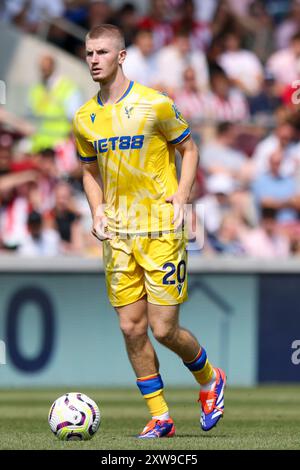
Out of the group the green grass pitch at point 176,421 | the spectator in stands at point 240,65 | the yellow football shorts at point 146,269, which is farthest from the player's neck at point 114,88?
the spectator in stands at point 240,65

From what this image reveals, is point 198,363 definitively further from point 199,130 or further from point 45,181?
point 199,130

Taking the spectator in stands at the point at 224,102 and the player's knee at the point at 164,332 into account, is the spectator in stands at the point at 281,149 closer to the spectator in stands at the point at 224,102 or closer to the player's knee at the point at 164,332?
the spectator in stands at the point at 224,102

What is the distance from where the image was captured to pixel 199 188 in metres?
14.6

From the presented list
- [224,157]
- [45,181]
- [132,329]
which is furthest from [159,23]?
[132,329]

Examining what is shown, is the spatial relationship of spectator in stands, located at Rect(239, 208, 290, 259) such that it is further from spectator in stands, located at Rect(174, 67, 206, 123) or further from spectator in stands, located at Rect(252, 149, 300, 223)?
spectator in stands, located at Rect(174, 67, 206, 123)

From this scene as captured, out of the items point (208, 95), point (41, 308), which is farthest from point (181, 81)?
point (41, 308)

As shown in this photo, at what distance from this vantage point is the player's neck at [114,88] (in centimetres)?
786

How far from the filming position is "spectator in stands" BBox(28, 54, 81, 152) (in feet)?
49.6

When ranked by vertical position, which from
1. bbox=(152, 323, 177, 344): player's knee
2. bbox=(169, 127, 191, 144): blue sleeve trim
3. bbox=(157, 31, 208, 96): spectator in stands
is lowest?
bbox=(152, 323, 177, 344): player's knee

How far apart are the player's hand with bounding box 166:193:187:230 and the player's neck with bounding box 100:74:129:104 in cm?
77

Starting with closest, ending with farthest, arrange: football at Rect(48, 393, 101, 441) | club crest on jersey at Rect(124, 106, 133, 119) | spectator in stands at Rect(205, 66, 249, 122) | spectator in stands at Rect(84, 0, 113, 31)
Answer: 1. football at Rect(48, 393, 101, 441)
2. club crest on jersey at Rect(124, 106, 133, 119)
3. spectator in stands at Rect(205, 66, 249, 122)
4. spectator in stands at Rect(84, 0, 113, 31)

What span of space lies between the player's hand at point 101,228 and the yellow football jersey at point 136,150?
2.8 inches

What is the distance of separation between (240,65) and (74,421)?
10221 mm

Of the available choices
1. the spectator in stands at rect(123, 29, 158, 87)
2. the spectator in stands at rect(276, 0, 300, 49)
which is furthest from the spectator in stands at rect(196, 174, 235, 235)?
the spectator in stands at rect(276, 0, 300, 49)
